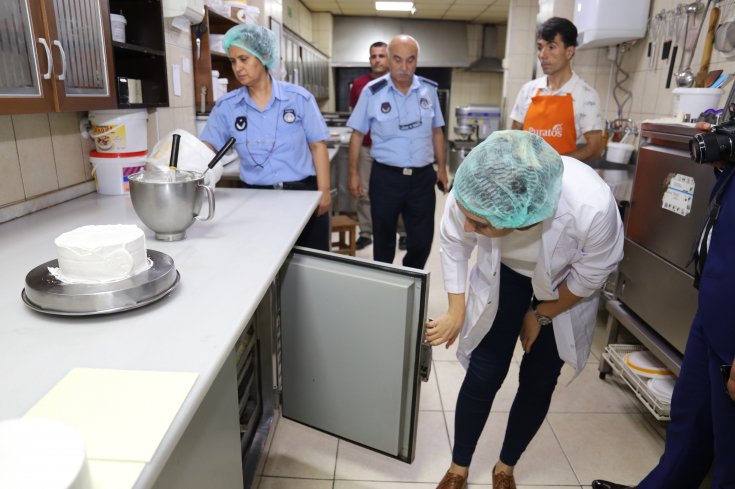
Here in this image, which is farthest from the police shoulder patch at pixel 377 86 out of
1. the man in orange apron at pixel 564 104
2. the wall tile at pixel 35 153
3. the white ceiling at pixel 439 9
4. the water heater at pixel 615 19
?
the white ceiling at pixel 439 9

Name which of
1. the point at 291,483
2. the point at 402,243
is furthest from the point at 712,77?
the point at 291,483

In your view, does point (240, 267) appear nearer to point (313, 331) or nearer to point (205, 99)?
point (313, 331)

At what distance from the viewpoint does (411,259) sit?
297 centimetres

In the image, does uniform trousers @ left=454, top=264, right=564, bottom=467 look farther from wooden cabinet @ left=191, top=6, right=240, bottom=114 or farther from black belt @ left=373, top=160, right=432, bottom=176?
wooden cabinet @ left=191, top=6, right=240, bottom=114

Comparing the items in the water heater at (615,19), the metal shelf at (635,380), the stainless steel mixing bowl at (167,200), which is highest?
the water heater at (615,19)

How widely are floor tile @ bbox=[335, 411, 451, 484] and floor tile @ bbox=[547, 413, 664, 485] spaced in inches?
18.6

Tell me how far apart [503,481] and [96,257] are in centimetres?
139

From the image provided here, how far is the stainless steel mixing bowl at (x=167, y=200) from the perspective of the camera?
51.5 inches

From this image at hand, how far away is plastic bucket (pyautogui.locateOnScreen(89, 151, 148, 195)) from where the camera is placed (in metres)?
1.89

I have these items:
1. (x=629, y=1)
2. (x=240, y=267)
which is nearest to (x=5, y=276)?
(x=240, y=267)

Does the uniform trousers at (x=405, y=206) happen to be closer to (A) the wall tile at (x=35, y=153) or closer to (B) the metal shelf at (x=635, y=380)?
(B) the metal shelf at (x=635, y=380)

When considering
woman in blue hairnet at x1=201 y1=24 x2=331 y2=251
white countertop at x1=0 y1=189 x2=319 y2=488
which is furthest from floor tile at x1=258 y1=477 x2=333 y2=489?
woman in blue hairnet at x1=201 y1=24 x2=331 y2=251

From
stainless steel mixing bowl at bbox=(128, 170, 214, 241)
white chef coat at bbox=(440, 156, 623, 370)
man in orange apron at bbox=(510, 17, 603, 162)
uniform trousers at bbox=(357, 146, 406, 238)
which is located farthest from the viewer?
uniform trousers at bbox=(357, 146, 406, 238)

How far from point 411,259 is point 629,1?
Result: 2.05 m
